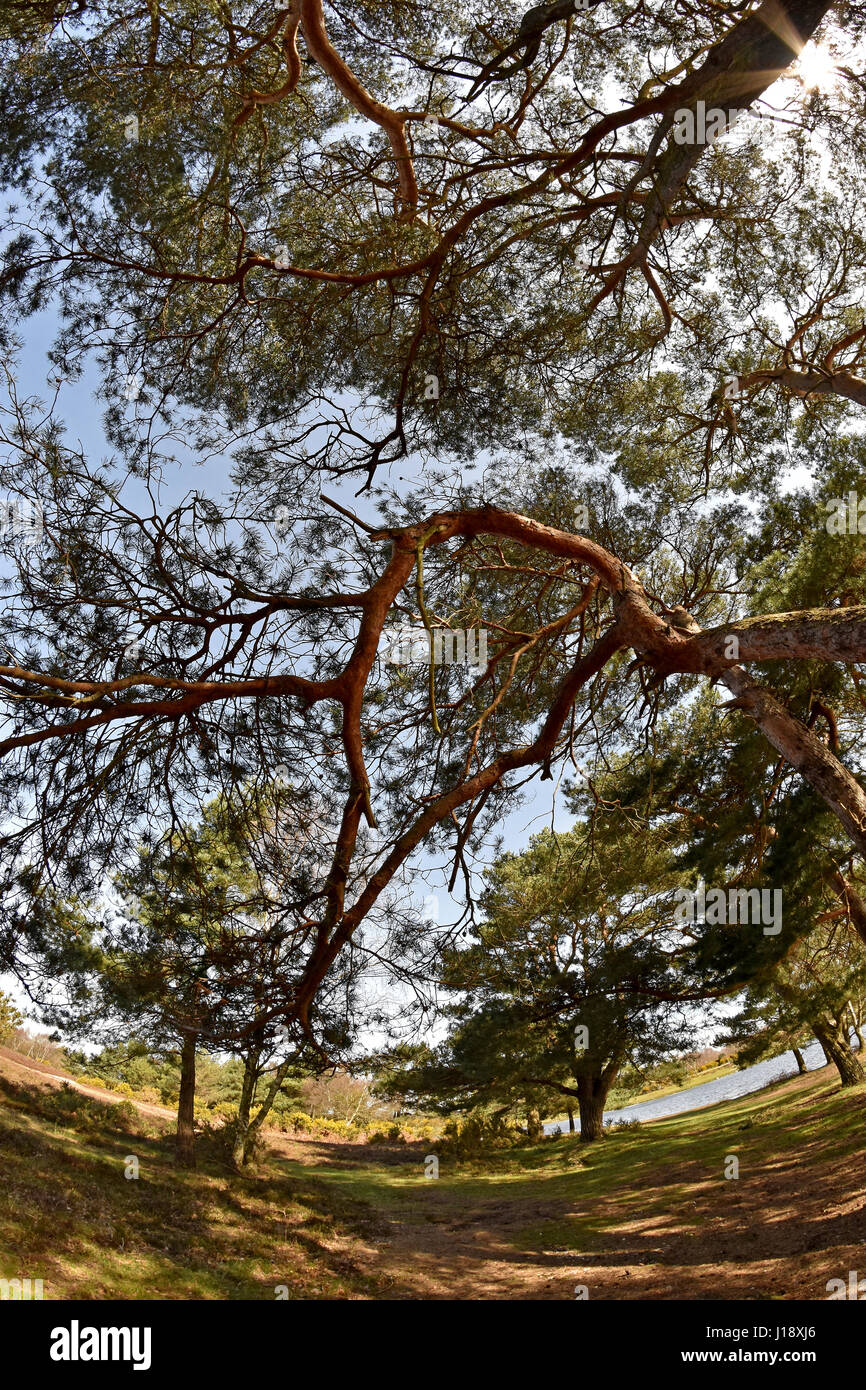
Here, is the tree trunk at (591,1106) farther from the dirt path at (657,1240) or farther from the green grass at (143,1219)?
the green grass at (143,1219)

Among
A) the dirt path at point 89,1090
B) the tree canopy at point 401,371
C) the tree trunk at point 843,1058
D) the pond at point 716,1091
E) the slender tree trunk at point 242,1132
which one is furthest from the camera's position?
the pond at point 716,1091

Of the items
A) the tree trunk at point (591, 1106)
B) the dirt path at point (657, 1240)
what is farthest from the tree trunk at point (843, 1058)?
the tree trunk at point (591, 1106)

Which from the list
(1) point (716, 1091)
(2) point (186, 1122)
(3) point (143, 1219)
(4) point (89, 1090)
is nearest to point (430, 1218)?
(2) point (186, 1122)

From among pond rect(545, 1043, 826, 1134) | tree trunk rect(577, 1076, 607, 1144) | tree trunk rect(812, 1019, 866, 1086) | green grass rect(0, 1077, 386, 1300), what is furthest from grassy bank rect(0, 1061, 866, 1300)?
pond rect(545, 1043, 826, 1134)

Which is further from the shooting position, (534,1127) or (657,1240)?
(534,1127)

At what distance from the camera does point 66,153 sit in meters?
4.81

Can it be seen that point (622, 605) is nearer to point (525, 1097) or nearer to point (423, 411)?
point (423, 411)

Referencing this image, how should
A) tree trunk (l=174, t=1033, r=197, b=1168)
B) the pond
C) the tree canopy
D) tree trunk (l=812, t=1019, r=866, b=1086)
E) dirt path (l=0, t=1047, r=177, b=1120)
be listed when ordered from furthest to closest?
the pond
dirt path (l=0, t=1047, r=177, b=1120)
tree trunk (l=812, t=1019, r=866, b=1086)
tree trunk (l=174, t=1033, r=197, b=1168)
the tree canopy

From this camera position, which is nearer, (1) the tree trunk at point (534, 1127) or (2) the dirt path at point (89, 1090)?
(2) the dirt path at point (89, 1090)

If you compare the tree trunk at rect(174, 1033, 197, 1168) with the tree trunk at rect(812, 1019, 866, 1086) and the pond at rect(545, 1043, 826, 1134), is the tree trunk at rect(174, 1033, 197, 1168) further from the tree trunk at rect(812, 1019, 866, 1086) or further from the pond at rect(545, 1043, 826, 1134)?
the pond at rect(545, 1043, 826, 1134)

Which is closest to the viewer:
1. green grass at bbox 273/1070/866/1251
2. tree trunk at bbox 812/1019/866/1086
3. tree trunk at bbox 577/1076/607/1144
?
green grass at bbox 273/1070/866/1251

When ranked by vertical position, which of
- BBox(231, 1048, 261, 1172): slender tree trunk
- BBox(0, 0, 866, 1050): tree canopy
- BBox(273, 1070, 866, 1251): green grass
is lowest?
BBox(273, 1070, 866, 1251): green grass

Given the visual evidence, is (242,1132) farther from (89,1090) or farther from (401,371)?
(401,371)
